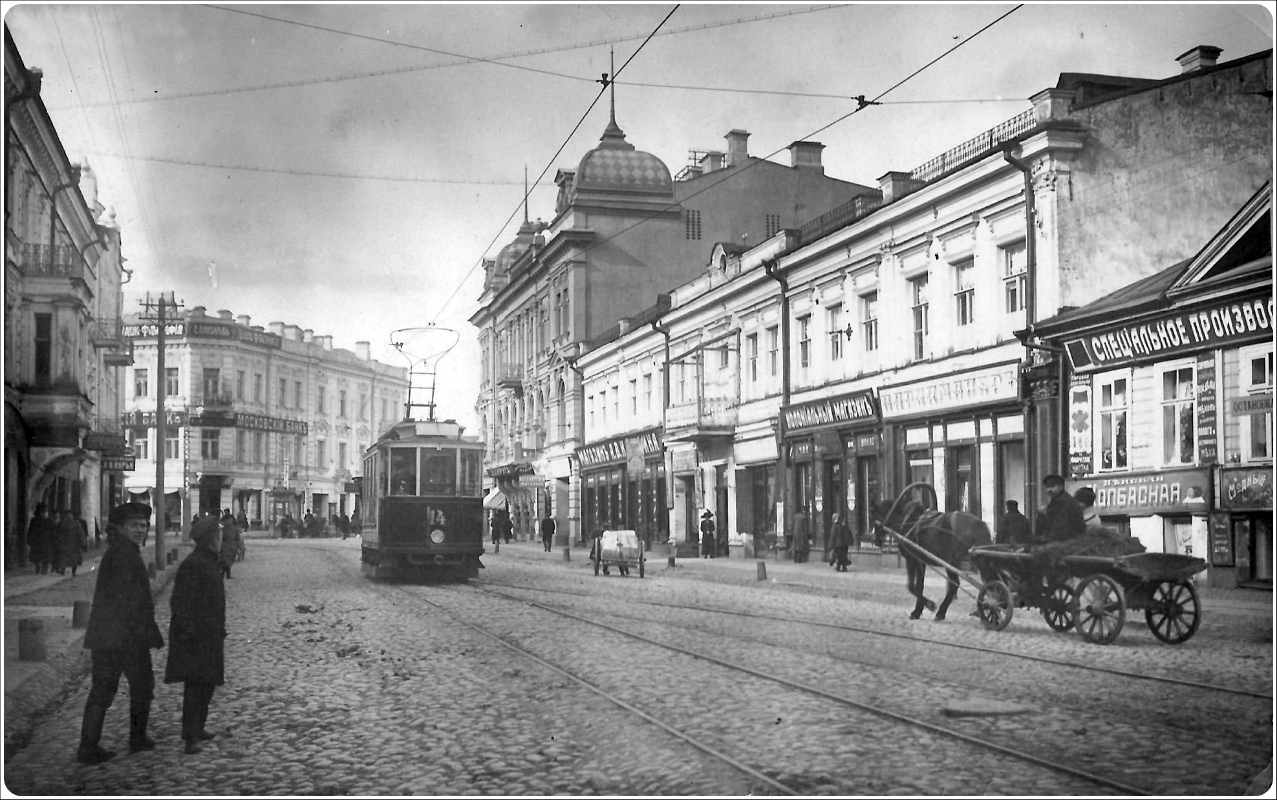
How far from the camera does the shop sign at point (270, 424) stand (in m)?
7.21

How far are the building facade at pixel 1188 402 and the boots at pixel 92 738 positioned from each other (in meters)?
5.22

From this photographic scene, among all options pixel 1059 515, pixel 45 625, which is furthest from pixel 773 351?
pixel 45 625

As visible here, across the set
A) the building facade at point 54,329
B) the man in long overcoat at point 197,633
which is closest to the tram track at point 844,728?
the man in long overcoat at point 197,633

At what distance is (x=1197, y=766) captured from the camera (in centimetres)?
597

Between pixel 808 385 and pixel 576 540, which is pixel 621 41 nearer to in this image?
pixel 808 385

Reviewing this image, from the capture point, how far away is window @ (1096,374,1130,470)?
6.41 metres

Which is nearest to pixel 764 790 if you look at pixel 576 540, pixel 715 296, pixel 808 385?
pixel 808 385

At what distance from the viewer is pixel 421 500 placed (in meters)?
11.2

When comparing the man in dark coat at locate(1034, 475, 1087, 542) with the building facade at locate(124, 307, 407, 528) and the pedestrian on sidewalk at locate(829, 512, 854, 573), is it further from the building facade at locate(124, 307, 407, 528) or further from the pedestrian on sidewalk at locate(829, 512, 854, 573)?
the building facade at locate(124, 307, 407, 528)

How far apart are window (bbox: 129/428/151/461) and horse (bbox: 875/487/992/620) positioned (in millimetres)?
4355

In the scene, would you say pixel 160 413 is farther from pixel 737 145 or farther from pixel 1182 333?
pixel 1182 333

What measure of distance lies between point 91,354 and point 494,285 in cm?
266

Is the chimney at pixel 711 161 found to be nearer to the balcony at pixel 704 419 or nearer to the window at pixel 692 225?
the window at pixel 692 225

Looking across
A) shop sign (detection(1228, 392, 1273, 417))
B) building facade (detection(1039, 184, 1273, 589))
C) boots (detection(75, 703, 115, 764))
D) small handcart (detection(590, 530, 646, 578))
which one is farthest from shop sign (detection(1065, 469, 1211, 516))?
small handcart (detection(590, 530, 646, 578))
